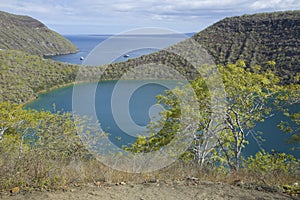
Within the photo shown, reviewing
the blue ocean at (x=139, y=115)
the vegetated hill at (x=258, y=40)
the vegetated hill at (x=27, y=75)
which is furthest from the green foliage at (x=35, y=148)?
the vegetated hill at (x=258, y=40)

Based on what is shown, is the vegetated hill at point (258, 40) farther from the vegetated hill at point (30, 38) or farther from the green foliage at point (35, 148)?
the vegetated hill at point (30, 38)

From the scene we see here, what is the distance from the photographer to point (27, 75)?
40.8 meters

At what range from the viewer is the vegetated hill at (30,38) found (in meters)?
71.6

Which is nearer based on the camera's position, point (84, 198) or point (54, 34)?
point (84, 198)

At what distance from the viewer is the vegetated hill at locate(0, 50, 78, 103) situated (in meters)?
34.2

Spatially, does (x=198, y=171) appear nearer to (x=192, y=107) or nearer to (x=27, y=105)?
(x=192, y=107)

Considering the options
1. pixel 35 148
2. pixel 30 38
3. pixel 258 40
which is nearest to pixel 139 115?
pixel 35 148

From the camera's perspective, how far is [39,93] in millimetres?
38625

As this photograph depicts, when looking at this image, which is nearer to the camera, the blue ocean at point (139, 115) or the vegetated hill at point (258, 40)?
the blue ocean at point (139, 115)

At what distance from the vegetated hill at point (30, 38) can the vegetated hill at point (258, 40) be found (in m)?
44.3

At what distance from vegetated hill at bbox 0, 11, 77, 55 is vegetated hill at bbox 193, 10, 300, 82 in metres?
44.3

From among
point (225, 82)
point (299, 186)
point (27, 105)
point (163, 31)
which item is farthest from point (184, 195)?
point (27, 105)

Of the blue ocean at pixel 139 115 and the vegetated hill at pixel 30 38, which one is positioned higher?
the vegetated hill at pixel 30 38

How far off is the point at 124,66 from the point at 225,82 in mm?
43180
